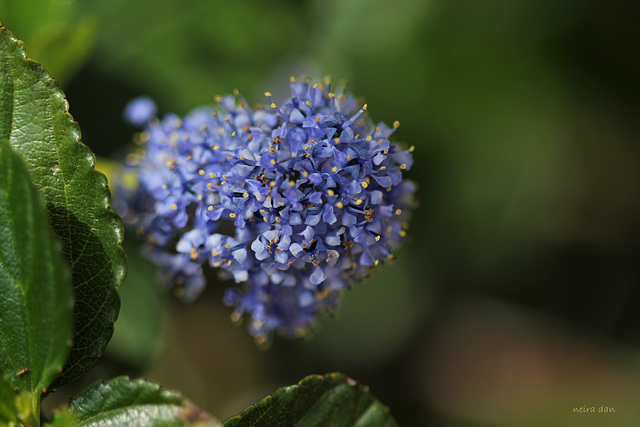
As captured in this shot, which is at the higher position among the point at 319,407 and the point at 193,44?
the point at 193,44

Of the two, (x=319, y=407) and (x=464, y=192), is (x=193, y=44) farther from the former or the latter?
(x=319, y=407)

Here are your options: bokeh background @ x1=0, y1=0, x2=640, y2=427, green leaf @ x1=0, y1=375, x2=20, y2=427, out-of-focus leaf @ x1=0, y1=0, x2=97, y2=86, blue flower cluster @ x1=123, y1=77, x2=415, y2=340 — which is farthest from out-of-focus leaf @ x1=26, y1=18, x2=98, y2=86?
green leaf @ x1=0, y1=375, x2=20, y2=427

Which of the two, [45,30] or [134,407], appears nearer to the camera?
[134,407]

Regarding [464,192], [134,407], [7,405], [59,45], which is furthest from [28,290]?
[464,192]

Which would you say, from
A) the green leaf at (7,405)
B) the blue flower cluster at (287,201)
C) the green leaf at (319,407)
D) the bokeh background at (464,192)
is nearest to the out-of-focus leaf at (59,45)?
the blue flower cluster at (287,201)

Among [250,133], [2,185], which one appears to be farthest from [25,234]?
[250,133]

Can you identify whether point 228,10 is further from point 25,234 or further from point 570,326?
point 570,326

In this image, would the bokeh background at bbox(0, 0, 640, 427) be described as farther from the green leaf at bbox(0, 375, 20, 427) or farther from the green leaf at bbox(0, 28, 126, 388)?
the green leaf at bbox(0, 375, 20, 427)
